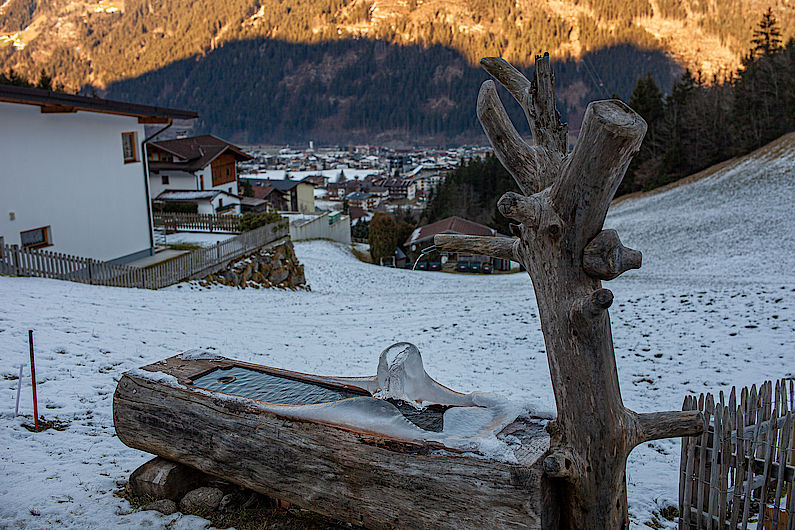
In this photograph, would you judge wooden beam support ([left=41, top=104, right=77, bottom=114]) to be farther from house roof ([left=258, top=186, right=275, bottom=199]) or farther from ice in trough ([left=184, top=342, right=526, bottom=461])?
house roof ([left=258, top=186, right=275, bottom=199])

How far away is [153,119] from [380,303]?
398 inches

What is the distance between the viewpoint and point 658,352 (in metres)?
10.9

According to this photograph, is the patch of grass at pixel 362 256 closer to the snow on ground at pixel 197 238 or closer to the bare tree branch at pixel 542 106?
the snow on ground at pixel 197 238

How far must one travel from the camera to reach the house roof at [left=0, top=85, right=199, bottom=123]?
13.8 meters

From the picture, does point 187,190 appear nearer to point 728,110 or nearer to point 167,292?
point 167,292

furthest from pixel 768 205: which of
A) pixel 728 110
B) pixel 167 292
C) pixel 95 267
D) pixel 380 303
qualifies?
pixel 95 267

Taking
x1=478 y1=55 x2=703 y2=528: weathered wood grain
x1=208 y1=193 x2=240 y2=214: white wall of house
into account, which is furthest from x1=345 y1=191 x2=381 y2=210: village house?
x1=478 y1=55 x2=703 y2=528: weathered wood grain

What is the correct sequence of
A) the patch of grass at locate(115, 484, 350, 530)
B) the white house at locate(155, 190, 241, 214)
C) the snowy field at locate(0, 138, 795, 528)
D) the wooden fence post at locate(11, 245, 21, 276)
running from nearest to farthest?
the patch of grass at locate(115, 484, 350, 530) < the snowy field at locate(0, 138, 795, 528) < the wooden fence post at locate(11, 245, 21, 276) < the white house at locate(155, 190, 241, 214)

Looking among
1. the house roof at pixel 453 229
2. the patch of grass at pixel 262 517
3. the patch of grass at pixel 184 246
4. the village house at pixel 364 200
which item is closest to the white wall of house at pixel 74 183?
the patch of grass at pixel 184 246

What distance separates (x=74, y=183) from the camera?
1688 cm

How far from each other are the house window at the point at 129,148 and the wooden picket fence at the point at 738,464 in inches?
754

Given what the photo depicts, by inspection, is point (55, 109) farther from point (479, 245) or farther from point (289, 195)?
point (289, 195)

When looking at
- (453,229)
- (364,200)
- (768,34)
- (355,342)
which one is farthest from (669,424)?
(364,200)

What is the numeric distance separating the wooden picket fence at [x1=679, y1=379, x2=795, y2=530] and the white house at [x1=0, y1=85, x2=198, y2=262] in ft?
50.7
